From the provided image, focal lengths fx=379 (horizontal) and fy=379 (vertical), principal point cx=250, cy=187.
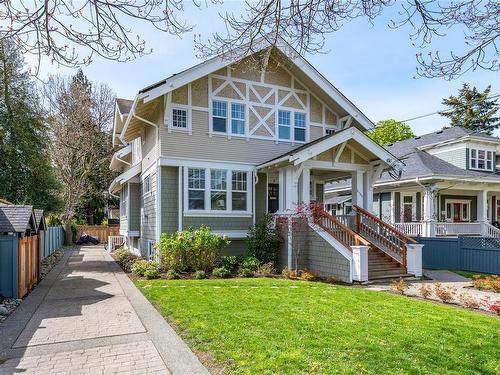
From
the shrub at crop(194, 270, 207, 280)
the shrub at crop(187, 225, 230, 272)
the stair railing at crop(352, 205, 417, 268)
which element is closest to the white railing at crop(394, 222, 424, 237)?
the stair railing at crop(352, 205, 417, 268)

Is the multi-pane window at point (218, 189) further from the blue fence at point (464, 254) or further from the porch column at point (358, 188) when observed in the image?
the blue fence at point (464, 254)

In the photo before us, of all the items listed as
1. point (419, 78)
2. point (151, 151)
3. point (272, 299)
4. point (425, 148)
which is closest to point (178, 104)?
point (151, 151)

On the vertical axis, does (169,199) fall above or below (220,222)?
above

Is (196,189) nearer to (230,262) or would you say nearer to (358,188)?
(230,262)

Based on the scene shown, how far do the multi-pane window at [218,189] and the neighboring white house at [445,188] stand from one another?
10.4 meters

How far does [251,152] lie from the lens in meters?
15.0

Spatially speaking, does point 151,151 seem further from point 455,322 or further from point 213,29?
point 455,322

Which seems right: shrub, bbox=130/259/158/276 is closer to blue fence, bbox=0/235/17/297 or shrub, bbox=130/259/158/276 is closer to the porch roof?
blue fence, bbox=0/235/17/297

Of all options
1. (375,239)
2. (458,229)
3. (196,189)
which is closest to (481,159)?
(458,229)

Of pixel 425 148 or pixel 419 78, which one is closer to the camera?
pixel 419 78

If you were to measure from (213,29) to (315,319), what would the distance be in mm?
5162

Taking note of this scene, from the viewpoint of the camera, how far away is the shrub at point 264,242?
13531 millimetres

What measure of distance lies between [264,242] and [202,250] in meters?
2.31

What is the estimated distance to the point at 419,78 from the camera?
618cm
